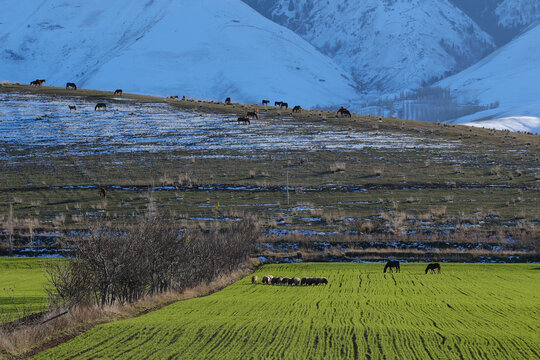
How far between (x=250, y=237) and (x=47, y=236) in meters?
14.5

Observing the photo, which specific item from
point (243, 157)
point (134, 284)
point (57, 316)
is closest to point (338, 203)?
point (243, 157)

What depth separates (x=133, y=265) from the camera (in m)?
26.2

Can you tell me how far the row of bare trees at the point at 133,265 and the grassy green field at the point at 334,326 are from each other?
2116 millimetres

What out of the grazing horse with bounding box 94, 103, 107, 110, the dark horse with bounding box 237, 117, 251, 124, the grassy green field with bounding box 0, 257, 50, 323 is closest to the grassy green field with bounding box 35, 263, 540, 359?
the grassy green field with bounding box 0, 257, 50, 323

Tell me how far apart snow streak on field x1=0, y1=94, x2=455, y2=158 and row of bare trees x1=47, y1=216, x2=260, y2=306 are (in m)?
43.2

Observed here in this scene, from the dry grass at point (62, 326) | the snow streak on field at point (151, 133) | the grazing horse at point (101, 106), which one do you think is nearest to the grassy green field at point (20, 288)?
the dry grass at point (62, 326)

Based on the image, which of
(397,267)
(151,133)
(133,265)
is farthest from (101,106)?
(133,265)

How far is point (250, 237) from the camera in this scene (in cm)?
4497

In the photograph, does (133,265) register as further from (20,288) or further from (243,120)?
(243,120)

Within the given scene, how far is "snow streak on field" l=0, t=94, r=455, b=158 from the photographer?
261 feet

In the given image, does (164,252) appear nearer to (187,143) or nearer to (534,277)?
(534,277)

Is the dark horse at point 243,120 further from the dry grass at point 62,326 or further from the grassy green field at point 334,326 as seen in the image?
the dry grass at point 62,326

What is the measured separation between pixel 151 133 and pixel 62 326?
67.8 meters

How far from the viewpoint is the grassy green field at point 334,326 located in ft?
53.4
